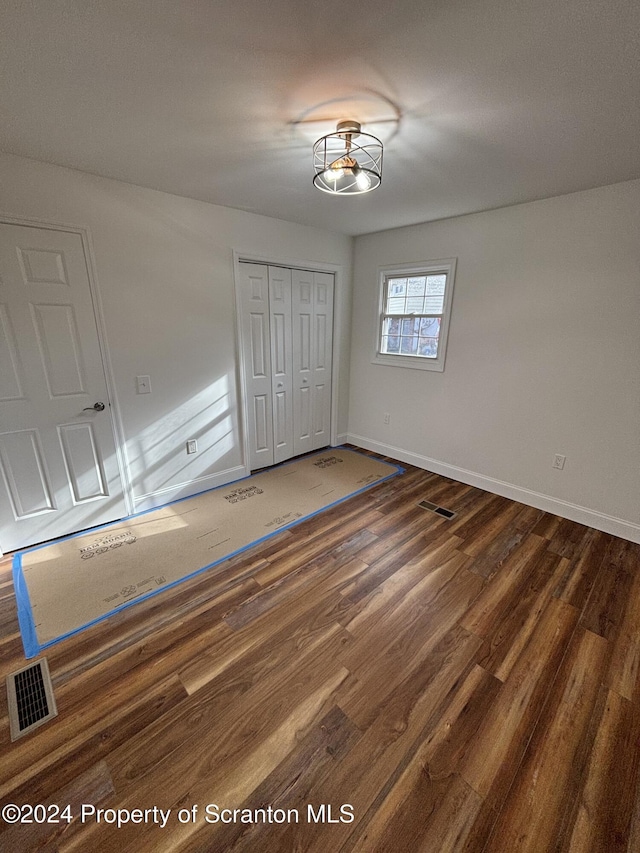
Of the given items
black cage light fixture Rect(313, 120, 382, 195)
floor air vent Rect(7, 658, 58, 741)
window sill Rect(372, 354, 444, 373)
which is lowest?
floor air vent Rect(7, 658, 58, 741)

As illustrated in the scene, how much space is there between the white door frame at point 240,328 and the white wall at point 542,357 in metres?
0.59

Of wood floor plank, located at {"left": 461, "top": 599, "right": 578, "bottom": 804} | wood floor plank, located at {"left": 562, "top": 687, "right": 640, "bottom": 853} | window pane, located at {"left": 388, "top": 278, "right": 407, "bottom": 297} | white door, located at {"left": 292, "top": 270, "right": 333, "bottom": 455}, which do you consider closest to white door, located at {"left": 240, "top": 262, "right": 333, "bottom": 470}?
white door, located at {"left": 292, "top": 270, "right": 333, "bottom": 455}

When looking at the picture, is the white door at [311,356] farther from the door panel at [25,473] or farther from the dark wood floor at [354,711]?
the door panel at [25,473]

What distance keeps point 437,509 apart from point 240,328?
241cm

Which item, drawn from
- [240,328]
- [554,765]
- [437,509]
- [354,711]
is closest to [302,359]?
[240,328]

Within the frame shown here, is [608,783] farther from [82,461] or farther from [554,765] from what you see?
[82,461]

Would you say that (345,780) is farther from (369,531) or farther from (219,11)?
(219,11)

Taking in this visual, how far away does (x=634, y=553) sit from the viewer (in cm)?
243

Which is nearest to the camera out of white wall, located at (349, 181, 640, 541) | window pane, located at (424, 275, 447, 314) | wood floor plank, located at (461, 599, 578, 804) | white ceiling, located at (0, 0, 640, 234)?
white ceiling, located at (0, 0, 640, 234)

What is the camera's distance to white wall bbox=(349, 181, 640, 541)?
7.89 ft

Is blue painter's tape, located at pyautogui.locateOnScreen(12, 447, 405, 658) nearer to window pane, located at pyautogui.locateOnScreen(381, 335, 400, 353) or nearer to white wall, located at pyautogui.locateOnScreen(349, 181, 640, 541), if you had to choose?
white wall, located at pyautogui.locateOnScreen(349, 181, 640, 541)

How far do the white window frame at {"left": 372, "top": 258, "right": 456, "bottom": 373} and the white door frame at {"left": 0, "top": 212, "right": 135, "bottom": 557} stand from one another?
267 centimetres

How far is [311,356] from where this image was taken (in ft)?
12.6

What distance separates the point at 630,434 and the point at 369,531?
2021 mm
